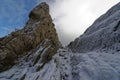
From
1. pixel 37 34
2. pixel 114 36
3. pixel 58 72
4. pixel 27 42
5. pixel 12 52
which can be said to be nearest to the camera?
pixel 58 72

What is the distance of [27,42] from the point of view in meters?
34.4

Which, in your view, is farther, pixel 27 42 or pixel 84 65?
pixel 27 42

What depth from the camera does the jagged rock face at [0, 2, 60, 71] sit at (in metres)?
26.4

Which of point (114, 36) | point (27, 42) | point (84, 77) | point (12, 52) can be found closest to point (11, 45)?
point (12, 52)

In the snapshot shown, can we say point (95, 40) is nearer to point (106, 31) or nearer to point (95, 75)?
point (106, 31)

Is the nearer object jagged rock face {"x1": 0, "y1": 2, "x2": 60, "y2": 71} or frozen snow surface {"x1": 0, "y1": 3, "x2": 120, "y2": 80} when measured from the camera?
frozen snow surface {"x1": 0, "y1": 3, "x2": 120, "y2": 80}

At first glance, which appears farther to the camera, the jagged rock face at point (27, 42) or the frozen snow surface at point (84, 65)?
the jagged rock face at point (27, 42)

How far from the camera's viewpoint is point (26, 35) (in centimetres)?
3491

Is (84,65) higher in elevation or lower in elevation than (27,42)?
lower

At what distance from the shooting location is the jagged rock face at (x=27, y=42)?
Result: 86.5 ft

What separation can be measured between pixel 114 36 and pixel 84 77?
12.4 meters

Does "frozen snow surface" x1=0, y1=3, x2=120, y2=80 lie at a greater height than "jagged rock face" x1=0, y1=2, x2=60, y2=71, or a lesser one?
lesser

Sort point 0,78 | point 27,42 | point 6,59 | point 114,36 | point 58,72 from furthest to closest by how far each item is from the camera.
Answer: point 27,42 < point 6,59 < point 114,36 < point 0,78 < point 58,72

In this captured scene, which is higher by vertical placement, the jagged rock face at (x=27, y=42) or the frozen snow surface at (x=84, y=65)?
the jagged rock face at (x=27, y=42)
